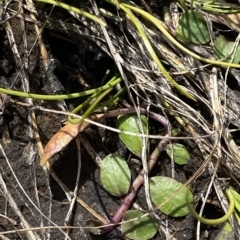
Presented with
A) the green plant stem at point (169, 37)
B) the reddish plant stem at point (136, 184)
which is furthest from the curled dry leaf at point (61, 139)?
the green plant stem at point (169, 37)

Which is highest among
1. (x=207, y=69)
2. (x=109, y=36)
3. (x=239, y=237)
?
(x=109, y=36)

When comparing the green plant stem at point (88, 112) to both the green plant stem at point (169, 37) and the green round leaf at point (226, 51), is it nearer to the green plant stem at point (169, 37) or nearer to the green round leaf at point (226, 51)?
the green plant stem at point (169, 37)

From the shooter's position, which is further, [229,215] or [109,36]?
[109,36]

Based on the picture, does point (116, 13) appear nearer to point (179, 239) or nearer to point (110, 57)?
point (110, 57)

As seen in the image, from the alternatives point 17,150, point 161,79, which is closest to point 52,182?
point 17,150

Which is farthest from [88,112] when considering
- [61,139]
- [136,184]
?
[136,184]

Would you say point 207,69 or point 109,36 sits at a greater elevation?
point 109,36
